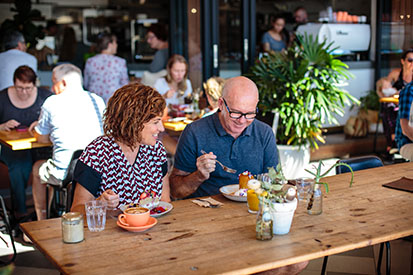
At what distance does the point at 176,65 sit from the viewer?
20.4 ft

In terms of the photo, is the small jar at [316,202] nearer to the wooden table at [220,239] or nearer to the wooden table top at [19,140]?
the wooden table at [220,239]

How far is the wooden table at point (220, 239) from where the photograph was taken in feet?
6.42

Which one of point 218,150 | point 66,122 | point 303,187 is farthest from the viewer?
point 66,122

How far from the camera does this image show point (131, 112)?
109 inches

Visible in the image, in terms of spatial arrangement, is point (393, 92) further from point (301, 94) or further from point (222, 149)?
point (222, 149)

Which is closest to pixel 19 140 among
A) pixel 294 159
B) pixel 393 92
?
pixel 294 159

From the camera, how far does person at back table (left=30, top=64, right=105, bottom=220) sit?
4.22 m

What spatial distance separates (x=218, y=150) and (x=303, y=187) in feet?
2.24

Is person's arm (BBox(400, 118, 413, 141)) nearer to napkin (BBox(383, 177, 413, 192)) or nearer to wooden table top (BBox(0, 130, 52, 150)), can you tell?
napkin (BBox(383, 177, 413, 192))

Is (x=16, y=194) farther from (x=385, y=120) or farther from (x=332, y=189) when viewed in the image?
(x=385, y=120)

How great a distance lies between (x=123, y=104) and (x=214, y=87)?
2256 mm

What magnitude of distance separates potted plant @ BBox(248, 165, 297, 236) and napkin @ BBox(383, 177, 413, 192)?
88cm

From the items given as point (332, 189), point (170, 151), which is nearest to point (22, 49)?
point (170, 151)

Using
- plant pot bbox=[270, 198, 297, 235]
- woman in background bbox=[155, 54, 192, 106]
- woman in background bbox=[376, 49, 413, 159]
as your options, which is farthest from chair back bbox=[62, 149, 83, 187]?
woman in background bbox=[376, 49, 413, 159]
